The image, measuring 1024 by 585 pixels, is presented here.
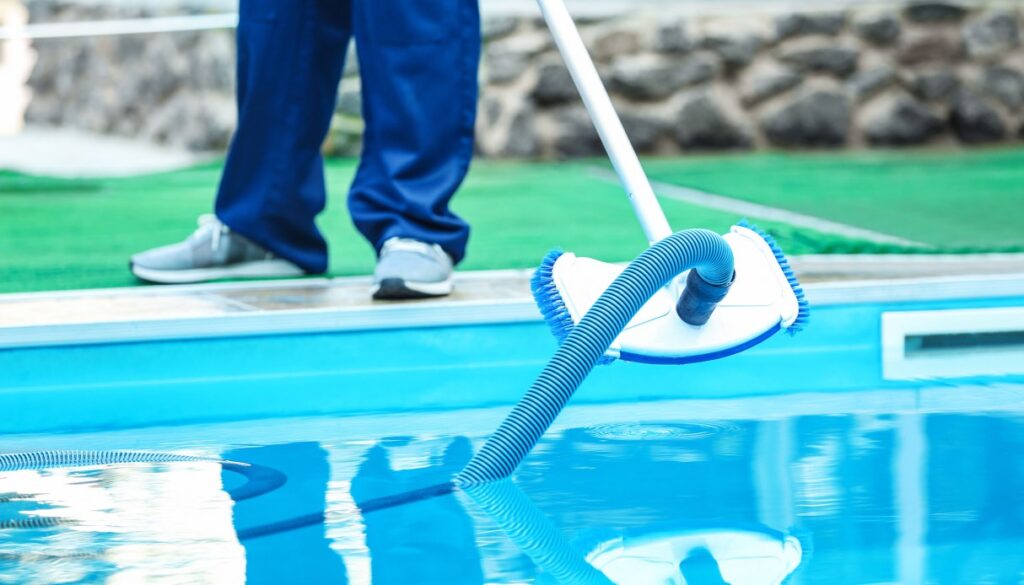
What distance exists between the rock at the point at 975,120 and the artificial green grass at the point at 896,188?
0.13 meters

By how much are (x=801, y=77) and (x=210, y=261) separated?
104 inches

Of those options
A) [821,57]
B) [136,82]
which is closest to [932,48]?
[821,57]

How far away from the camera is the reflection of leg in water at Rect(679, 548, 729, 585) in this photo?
101 centimetres

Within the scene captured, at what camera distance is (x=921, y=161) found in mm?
3984

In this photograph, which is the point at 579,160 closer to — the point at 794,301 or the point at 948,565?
the point at 794,301

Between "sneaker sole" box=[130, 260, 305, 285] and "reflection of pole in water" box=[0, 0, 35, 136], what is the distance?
3649mm

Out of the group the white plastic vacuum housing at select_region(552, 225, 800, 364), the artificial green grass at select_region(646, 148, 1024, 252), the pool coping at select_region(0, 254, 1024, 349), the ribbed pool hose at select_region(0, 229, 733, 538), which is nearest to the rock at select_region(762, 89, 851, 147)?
the artificial green grass at select_region(646, 148, 1024, 252)

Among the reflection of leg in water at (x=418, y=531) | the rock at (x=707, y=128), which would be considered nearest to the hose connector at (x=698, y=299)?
the reflection of leg in water at (x=418, y=531)

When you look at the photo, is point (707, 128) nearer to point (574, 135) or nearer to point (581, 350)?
point (574, 135)

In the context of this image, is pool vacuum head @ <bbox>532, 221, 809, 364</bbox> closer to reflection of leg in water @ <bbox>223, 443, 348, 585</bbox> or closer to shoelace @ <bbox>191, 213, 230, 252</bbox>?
reflection of leg in water @ <bbox>223, 443, 348, 585</bbox>

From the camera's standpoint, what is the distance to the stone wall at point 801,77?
14.1 ft

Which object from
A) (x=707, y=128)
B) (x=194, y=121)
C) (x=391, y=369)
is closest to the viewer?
(x=391, y=369)

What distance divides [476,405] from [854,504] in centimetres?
59

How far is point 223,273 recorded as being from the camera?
208 centimetres
